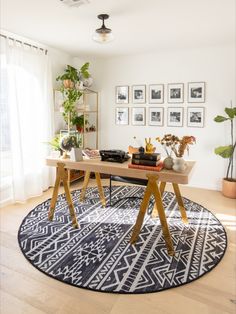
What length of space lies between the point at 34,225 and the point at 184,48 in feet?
11.5

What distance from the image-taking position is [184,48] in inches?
159

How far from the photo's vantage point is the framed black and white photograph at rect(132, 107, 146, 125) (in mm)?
4582

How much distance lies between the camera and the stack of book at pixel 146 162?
7.66 feet

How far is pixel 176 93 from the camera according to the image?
13.9ft

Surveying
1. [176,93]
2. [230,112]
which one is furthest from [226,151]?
[176,93]

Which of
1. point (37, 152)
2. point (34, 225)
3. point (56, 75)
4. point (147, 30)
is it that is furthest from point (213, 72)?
point (34, 225)

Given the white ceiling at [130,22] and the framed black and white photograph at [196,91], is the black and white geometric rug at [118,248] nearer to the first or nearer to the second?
the framed black and white photograph at [196,91]

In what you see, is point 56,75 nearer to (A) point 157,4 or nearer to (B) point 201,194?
(A) point 157,4

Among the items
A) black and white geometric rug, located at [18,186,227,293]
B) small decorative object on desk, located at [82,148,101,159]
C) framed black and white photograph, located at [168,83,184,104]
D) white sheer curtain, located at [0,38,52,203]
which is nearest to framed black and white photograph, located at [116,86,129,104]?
framed black and white photograph, located at [168,83,184,104]

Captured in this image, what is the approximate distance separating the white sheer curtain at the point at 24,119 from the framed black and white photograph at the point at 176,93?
2.05 metres

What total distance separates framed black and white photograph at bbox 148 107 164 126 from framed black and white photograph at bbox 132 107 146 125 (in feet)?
0.44

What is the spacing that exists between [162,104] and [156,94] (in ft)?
0.69

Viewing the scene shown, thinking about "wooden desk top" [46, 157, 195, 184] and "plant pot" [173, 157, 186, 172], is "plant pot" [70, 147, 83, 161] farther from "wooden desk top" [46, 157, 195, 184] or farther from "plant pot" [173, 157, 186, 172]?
"plant pot" [173, 157, 186, 172]

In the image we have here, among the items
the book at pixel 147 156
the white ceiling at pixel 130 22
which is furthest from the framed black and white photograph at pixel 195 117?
the book at pixel 147 156
